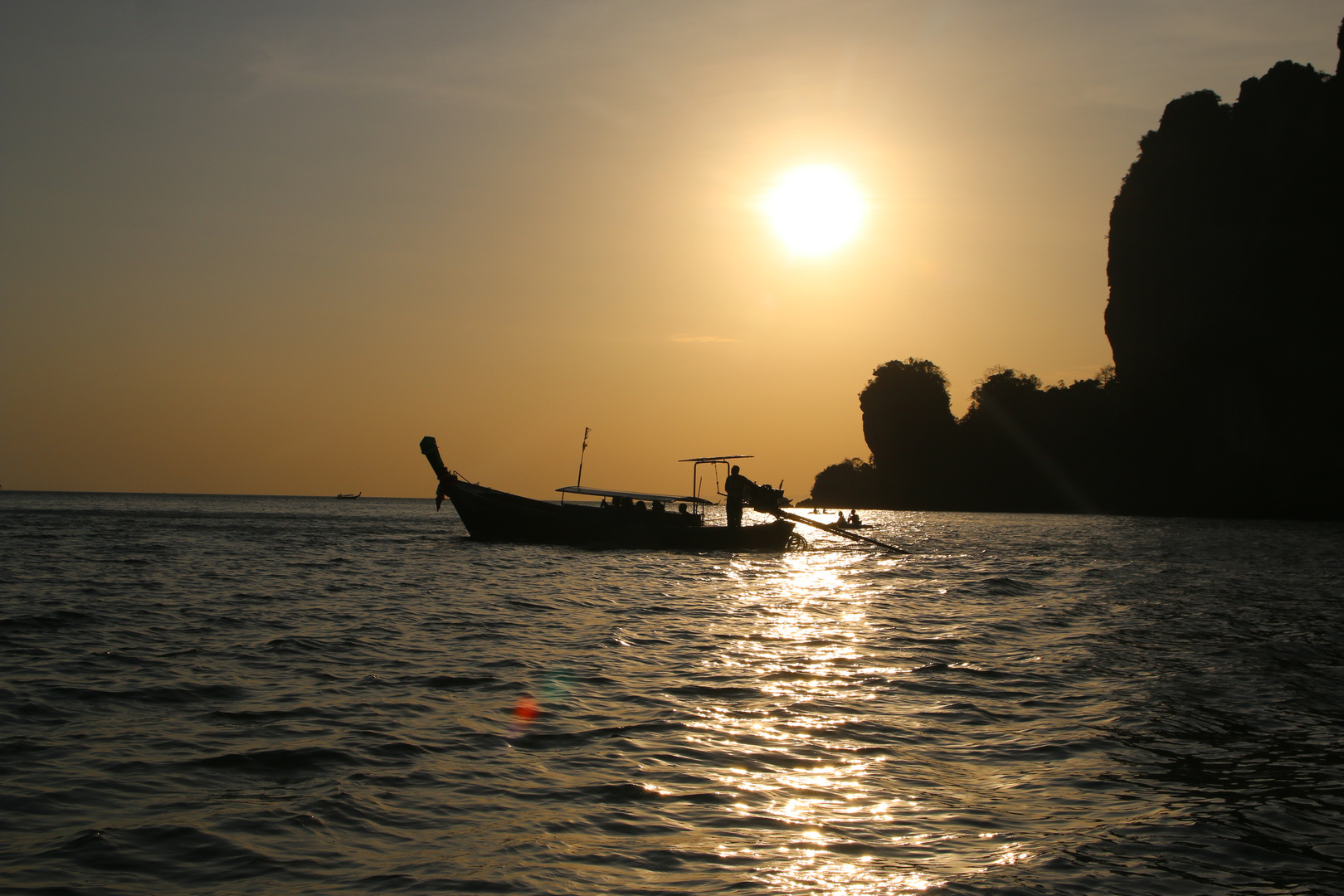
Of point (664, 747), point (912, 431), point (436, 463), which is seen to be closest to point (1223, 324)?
point (912, 431)

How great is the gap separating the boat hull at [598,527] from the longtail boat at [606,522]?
0.13 ft

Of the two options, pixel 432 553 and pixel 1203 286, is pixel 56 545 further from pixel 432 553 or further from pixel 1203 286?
pixel 1203 286

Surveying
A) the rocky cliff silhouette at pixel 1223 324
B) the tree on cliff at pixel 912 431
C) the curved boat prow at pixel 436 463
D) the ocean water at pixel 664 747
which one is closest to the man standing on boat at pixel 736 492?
the curved boat prow at pixel 436 463

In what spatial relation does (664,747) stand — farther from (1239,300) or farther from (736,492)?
(1239,300)

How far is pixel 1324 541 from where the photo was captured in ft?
162

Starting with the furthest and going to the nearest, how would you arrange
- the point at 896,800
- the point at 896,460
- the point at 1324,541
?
the point at 896,460 → the point at 1324,541 → the point at 896,800

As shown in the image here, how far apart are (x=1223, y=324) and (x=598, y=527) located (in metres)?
85.2

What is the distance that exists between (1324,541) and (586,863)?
56621 mm

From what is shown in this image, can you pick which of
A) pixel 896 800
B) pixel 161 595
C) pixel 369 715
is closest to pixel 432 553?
pixel 161 595

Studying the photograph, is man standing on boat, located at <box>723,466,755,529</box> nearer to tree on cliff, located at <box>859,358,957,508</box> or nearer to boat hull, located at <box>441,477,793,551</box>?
boat hull, located at <box>441,477,793,551</box>

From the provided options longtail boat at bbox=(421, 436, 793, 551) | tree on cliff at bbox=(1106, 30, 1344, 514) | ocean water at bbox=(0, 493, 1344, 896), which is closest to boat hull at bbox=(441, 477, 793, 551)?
longtail boat at bbox=(421, 436, 793, 551)

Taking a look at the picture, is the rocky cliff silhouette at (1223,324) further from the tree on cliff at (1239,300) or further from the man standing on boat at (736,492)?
the man standing on boat at (736,492)

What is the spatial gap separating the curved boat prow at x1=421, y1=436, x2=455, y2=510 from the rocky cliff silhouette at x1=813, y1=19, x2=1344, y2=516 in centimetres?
8620

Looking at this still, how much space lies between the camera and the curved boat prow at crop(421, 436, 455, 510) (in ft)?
142
